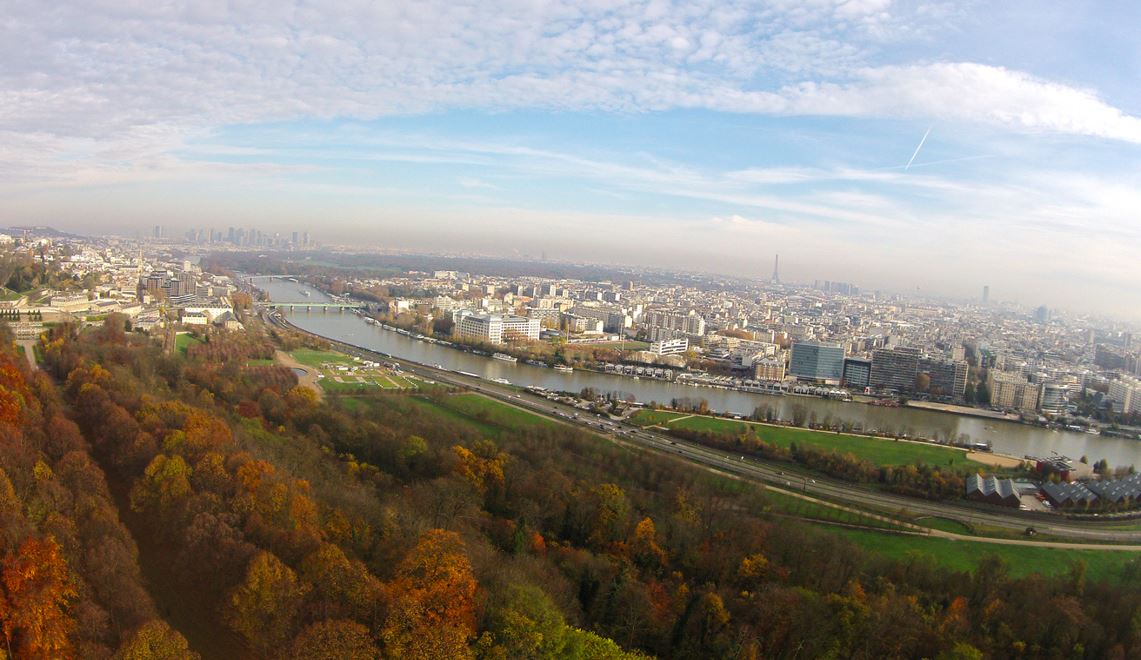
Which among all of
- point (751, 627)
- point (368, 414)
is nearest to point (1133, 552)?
point (751, 627)

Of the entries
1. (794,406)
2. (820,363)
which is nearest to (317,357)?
(794,406)

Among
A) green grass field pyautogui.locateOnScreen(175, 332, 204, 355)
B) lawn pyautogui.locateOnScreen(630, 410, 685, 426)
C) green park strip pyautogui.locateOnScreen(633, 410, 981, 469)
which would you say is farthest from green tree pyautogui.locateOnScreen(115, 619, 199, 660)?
green grass field pyautogui.locateOnScreen(175, 332, 204, 355)

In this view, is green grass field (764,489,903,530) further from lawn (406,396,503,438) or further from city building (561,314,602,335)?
city building (561,314,602,335)

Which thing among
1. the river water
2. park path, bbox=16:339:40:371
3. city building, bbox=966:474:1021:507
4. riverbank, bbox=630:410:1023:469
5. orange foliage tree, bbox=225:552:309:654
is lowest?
the river water

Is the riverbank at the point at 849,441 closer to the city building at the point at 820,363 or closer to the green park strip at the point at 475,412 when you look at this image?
the green park strip at the point at 475,412

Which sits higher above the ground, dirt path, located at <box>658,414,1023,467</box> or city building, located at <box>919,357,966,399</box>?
city building, located at <box>919,357,966,399</box>

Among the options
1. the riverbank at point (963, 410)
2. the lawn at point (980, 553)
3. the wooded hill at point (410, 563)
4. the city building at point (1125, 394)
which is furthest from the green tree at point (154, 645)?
the city building at point (1125, 394)

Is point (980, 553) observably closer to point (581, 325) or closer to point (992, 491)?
point (992, 491)

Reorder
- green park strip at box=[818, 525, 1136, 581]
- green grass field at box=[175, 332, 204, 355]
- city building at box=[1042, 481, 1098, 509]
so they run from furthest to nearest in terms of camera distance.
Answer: green grass field at box=[175, 332, 204, 355]
city building at box=[1042, 481, 1098, 509]
green park strip at box=[818, 525, 1136, 581]
